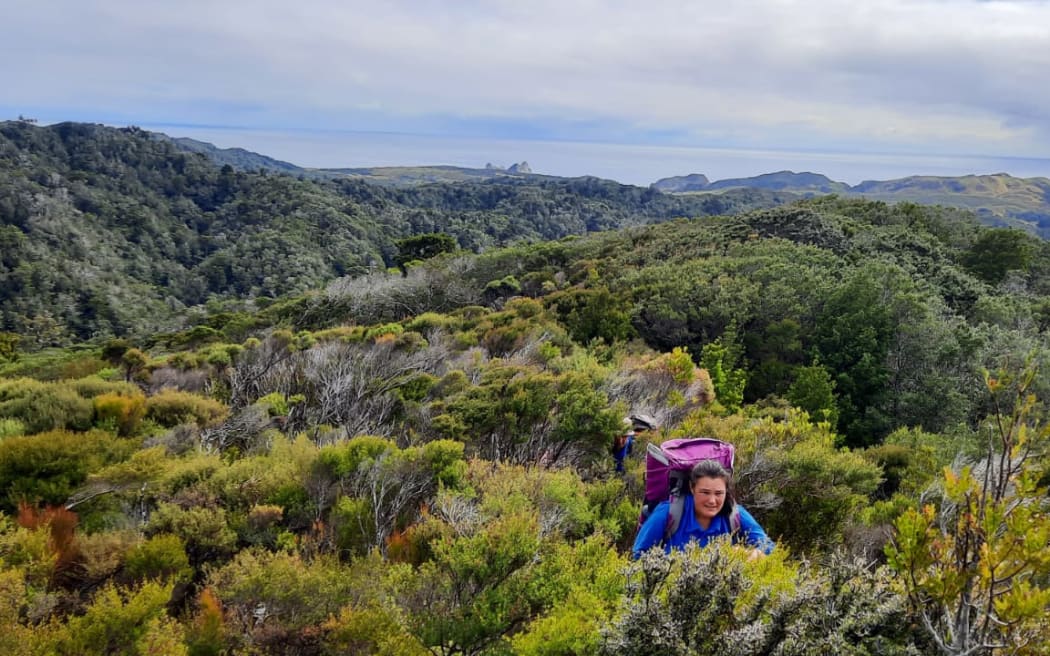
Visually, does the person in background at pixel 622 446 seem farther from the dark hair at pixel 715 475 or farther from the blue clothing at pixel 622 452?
the dark hair at pixel 715 475

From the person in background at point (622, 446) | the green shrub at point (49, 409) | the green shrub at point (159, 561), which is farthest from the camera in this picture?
the green shrub at point (49, 409)

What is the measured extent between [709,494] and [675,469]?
30cm

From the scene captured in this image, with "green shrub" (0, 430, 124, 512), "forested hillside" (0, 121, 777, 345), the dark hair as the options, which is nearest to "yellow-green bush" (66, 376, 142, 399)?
"green shrub" (0, 430, 124, 512)

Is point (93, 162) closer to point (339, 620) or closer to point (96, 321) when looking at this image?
point (96, 321)

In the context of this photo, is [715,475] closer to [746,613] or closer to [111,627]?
[746,613]

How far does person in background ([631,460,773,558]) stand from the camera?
366 cm

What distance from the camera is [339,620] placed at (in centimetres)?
436

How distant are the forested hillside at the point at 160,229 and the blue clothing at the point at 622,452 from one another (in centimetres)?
5732

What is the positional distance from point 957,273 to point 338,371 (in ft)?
85.7

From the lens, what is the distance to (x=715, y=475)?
365cm

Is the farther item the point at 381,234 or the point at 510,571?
the point at 381,234

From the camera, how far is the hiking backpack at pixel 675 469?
3786 millimetres

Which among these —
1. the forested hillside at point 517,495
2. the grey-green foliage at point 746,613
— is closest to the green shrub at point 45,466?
the forested hillside at point 517,495

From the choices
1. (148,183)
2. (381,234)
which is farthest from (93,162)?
(381,234)
